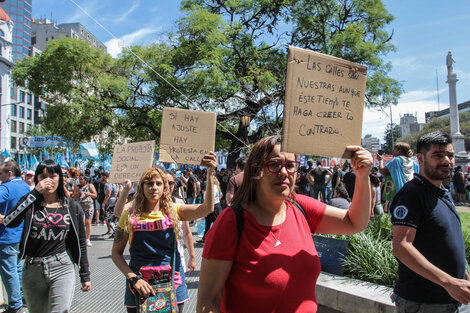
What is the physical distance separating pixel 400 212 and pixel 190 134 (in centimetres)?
219

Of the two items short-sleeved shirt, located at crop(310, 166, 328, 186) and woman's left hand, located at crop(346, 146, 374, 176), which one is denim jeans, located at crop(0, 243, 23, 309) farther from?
short-sleeved shirt, located at crop(310, 166, 328, 186)

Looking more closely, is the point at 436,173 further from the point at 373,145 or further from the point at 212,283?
the point at 373,145

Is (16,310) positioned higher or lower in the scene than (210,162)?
lower

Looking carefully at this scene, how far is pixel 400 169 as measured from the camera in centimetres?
564

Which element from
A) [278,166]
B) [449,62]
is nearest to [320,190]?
[278,166]

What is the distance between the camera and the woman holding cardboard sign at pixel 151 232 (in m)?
3.09

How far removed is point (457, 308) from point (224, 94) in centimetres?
1495

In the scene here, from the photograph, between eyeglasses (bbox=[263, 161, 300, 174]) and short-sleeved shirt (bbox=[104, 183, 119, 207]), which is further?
short-sleeved shirt (bbox=[104, 183, 119, 207])

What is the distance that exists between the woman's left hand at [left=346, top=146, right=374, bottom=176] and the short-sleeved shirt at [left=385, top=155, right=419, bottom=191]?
12.9ft

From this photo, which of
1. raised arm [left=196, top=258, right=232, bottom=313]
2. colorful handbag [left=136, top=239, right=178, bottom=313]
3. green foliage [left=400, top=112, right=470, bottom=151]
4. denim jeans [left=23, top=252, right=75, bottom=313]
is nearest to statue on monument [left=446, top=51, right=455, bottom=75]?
colorful handbag [left=136, top=239, right=178, bottom=313]

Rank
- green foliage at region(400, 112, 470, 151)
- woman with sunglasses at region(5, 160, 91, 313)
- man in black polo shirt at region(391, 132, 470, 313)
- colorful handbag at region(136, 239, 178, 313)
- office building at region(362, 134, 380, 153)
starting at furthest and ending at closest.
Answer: green foliage at region(400, 112, 470, 151), office building at region(362, 134, 380, 153), woman with sunglasses at region(5, 160, 91, 313), colorful handbag at region(136, 239, 178, 313), man in black polo shirt at region(391, 132, 470, 313)

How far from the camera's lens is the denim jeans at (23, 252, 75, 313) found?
11.0ft

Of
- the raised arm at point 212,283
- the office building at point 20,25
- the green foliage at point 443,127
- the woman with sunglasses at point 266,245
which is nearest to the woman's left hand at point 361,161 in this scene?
the woman with sunglasses at point 266,245

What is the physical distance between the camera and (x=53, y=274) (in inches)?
133
